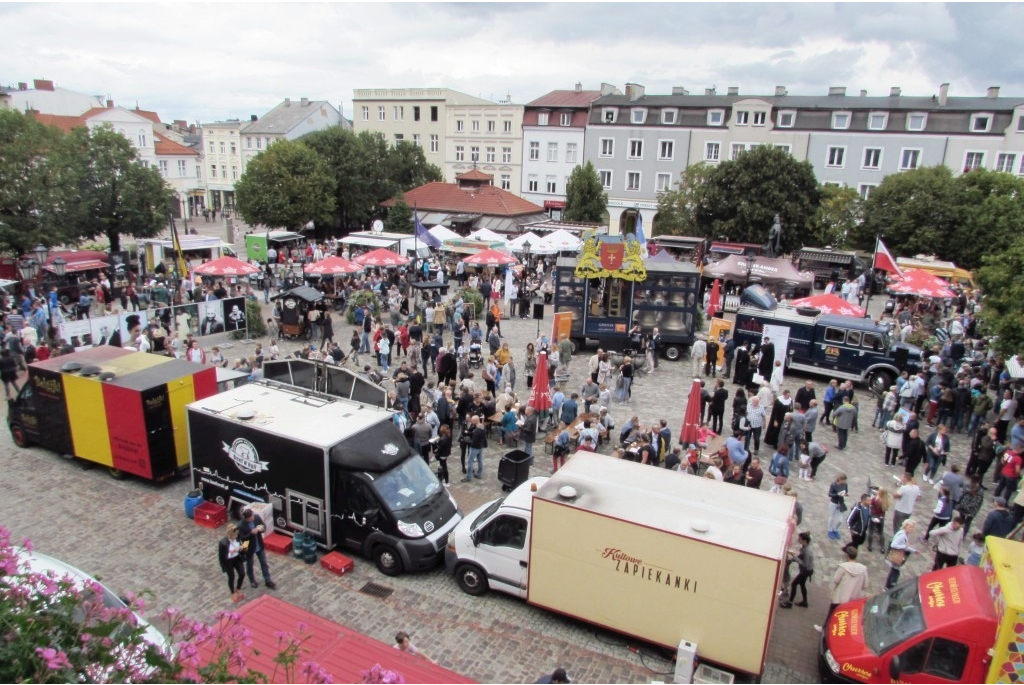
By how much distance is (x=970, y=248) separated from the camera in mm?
34594

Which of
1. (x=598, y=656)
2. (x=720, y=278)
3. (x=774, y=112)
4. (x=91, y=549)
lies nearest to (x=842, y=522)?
(x=598, y=656)

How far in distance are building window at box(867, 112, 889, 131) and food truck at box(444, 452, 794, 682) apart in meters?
45.6

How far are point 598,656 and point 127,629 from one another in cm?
657

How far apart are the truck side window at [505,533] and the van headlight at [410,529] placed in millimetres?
1228

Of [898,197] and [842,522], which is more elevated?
[898,197]

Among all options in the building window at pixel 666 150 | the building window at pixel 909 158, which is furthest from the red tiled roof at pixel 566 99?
the building window at pixel 909 158

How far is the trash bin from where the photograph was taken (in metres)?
13.0

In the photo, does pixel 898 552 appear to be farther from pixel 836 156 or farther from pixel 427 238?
pixel 836 156

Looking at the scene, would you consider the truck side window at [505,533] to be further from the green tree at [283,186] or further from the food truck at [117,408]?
the green tree at [283,186]

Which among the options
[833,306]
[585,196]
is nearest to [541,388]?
[833,306]

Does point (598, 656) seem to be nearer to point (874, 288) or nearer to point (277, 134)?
point (874, 288)

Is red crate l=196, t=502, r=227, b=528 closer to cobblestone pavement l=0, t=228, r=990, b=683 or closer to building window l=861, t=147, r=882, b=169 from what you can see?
cobblestone pavement l=0, t=228, r=990, b=683

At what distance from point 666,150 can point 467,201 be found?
16390mm

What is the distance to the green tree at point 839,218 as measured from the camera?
3800 centimetres
